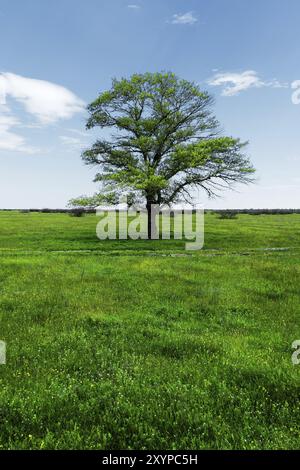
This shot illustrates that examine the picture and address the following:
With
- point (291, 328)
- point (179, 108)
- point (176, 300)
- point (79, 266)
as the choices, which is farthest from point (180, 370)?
point (179, 108)

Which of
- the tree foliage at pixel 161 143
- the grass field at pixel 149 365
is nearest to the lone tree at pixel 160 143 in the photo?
the tree foliage at pixel 161 143

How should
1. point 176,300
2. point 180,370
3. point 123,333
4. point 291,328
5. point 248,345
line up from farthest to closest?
1. point 176,300
2. point 291,328
3. point 123,333
4. point 248,345
5. point 180,370

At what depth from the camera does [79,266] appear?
2184 cm

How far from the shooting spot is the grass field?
5.75 metres

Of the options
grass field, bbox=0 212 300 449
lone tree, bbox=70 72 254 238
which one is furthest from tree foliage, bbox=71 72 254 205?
grass field, bbox=0 212 300 449

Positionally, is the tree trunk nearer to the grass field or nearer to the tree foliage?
the tree foliage

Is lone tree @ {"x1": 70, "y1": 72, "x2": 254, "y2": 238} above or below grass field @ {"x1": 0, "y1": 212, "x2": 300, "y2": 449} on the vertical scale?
above

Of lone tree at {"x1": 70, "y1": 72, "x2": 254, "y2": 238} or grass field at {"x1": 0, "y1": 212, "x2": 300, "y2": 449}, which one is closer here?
grass field at {"x1": 0, "y1": 212, "x2": 300, "y2": 449}

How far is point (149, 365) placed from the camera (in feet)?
26.4

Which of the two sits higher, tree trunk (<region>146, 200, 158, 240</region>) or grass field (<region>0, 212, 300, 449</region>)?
tree trunk (<region>146, 200, 158, 240</region>)

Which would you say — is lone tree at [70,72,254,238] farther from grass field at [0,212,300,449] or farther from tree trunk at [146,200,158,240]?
grass field at [0,212,300,449]

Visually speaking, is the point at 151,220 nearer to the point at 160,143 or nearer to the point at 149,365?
the point at 160,143

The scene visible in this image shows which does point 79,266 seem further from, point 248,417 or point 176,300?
point 248,417

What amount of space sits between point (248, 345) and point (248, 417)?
3.36m
